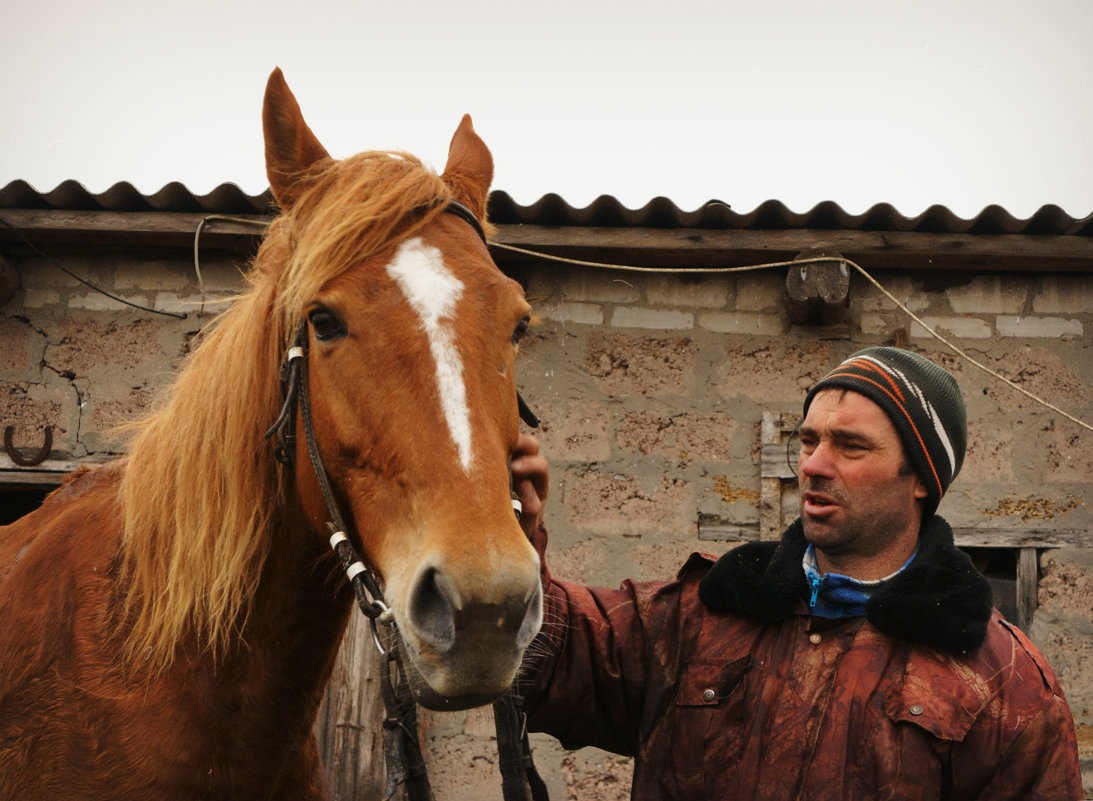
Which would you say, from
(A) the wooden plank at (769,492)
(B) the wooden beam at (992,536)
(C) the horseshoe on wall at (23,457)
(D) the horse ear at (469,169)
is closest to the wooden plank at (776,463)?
(A) the wooden plank at (769,492)

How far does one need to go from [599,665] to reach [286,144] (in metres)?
1.42

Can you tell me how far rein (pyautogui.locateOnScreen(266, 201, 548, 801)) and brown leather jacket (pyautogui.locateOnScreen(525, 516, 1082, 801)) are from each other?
28 cm

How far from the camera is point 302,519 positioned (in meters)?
1.81

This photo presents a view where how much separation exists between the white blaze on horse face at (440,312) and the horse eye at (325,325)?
135 mm

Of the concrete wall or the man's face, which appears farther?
the concrete wall

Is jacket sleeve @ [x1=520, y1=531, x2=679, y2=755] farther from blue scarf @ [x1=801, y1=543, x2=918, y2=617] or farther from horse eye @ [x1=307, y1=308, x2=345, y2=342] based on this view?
horse eye @ [x1=307, y1=308, x2=345, y2=342]

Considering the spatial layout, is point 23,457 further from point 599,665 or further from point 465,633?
point 465,633

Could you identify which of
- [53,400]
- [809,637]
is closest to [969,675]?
[809,637]

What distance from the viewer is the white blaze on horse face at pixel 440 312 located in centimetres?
147

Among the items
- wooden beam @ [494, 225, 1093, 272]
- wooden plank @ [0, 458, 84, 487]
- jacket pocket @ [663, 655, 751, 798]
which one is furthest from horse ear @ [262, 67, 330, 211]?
wooden plank @ [0, 458, 84, 487]

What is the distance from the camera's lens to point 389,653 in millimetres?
1565

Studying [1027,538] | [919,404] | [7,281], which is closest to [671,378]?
[1027,538]

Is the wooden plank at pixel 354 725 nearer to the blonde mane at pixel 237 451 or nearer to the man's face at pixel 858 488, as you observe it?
the blonde mane at pixel 237 451

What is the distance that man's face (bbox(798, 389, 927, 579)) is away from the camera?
6.86 feet
